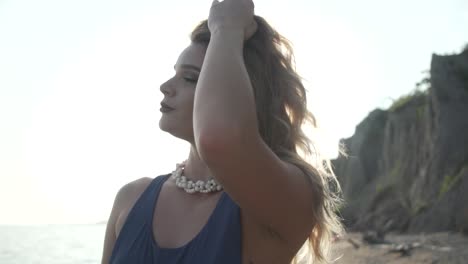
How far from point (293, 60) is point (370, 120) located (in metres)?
36.0

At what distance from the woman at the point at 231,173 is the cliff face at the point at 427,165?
14435 millimetres

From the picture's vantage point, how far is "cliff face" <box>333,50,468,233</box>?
1709 cm

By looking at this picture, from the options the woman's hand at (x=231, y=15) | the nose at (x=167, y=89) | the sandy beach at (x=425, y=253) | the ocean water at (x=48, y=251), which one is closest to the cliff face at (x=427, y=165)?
the sandy beach at (x=425, y=253)

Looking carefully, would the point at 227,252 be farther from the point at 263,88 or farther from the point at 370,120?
the point at 370,120

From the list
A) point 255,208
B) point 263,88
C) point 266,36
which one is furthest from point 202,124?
point 266,36

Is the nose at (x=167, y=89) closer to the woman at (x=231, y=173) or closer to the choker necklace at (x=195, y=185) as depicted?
the woman at (x=231, y=173)

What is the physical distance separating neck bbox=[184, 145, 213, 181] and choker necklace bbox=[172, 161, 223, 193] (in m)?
0.03

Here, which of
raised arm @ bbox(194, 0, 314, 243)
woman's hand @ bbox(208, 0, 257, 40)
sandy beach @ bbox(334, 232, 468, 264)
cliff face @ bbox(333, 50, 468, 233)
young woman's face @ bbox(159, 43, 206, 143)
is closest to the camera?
raised arm @ bbox(194, 0, 314, 243)

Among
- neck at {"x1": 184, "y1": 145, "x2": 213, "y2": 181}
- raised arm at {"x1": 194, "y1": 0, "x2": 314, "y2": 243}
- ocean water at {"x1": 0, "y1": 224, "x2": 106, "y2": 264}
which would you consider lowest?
ocean water at {"x1": 0, "y1": 224, "x2": 106, "y2": 264}

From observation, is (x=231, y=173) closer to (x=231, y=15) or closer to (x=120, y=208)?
(x=231, y=15)

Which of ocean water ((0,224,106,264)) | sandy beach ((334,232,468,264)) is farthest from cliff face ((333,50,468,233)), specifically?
ocean water ((0,224,106,264))

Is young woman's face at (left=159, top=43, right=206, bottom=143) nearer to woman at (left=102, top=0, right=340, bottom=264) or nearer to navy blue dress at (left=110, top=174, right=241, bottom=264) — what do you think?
woman at (left=102, top=0, right=340, bottom=264)

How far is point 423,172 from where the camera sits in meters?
21.7

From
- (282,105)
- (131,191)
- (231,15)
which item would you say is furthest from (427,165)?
(231,15)
